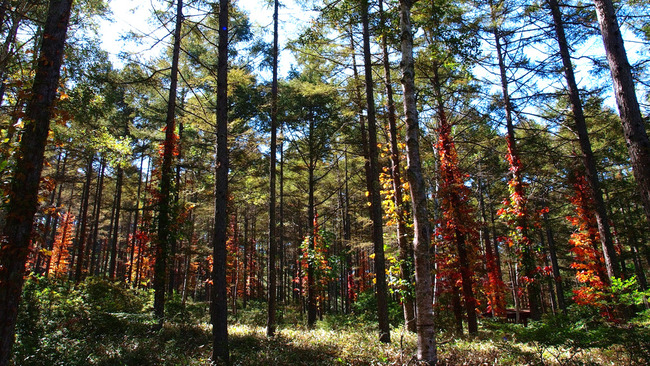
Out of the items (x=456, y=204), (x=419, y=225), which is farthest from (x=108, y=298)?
(x=456, y=204)

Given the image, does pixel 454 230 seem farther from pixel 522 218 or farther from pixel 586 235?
pixel 586 235

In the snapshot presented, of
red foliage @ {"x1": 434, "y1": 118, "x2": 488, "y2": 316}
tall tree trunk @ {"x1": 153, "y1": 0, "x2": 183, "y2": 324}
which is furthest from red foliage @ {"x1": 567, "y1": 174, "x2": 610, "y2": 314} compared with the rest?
tall tree trunk @ {"x1": 153, "y1": 0, "x2": 183, "y2": 324}

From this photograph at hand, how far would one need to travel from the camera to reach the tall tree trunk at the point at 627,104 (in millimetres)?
5359

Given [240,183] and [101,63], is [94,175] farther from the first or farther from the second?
[101,63]

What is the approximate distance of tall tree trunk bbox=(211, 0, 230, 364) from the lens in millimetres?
7152

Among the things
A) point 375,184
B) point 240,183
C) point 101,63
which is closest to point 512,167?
point 375,184

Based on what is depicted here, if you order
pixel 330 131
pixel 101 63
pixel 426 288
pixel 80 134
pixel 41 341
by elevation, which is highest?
pixel 101 63

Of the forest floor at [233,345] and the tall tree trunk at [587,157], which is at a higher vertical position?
the tall tree trunk at [587,157]

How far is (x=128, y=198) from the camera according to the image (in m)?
28.7

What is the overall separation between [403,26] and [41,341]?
32.2 ft

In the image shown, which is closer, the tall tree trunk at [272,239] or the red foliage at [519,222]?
the tall tree trunk at [272,239]

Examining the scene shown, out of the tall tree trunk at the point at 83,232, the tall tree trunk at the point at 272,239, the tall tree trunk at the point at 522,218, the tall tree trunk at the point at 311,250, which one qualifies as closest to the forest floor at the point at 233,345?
the tall tree trunk at the point at 272,239

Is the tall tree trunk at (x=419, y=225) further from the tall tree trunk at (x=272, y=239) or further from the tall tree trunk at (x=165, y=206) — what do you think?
the tall tree trunk at (x=165, y=206)

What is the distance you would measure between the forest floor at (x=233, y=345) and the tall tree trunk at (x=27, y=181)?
2192mm
